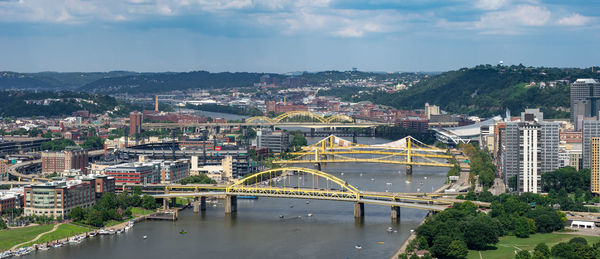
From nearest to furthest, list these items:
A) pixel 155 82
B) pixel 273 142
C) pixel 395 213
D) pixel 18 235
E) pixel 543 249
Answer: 1. pixel 543 249
2. pixel 18 235
3. pixel 395 213
4. pixel 273 142
5. pixel 155 82

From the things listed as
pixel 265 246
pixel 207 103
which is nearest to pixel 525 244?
pixel 265 246

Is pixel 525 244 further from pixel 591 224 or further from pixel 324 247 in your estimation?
pixel 324 247

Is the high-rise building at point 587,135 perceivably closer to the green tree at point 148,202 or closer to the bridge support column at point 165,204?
the bridge support column at point 165,204

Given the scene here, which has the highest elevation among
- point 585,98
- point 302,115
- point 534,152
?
point 585,98

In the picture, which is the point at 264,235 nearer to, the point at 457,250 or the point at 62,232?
the point at 62,232

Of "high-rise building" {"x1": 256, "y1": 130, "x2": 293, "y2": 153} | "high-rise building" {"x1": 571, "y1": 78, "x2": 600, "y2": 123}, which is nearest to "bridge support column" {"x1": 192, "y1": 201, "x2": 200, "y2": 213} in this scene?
"high-rise building" {"x1": 256, "y1": 130, "x2": 293, "y2": 153}

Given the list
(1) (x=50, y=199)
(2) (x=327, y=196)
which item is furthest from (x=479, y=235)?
(1) (x=50, y=199)
